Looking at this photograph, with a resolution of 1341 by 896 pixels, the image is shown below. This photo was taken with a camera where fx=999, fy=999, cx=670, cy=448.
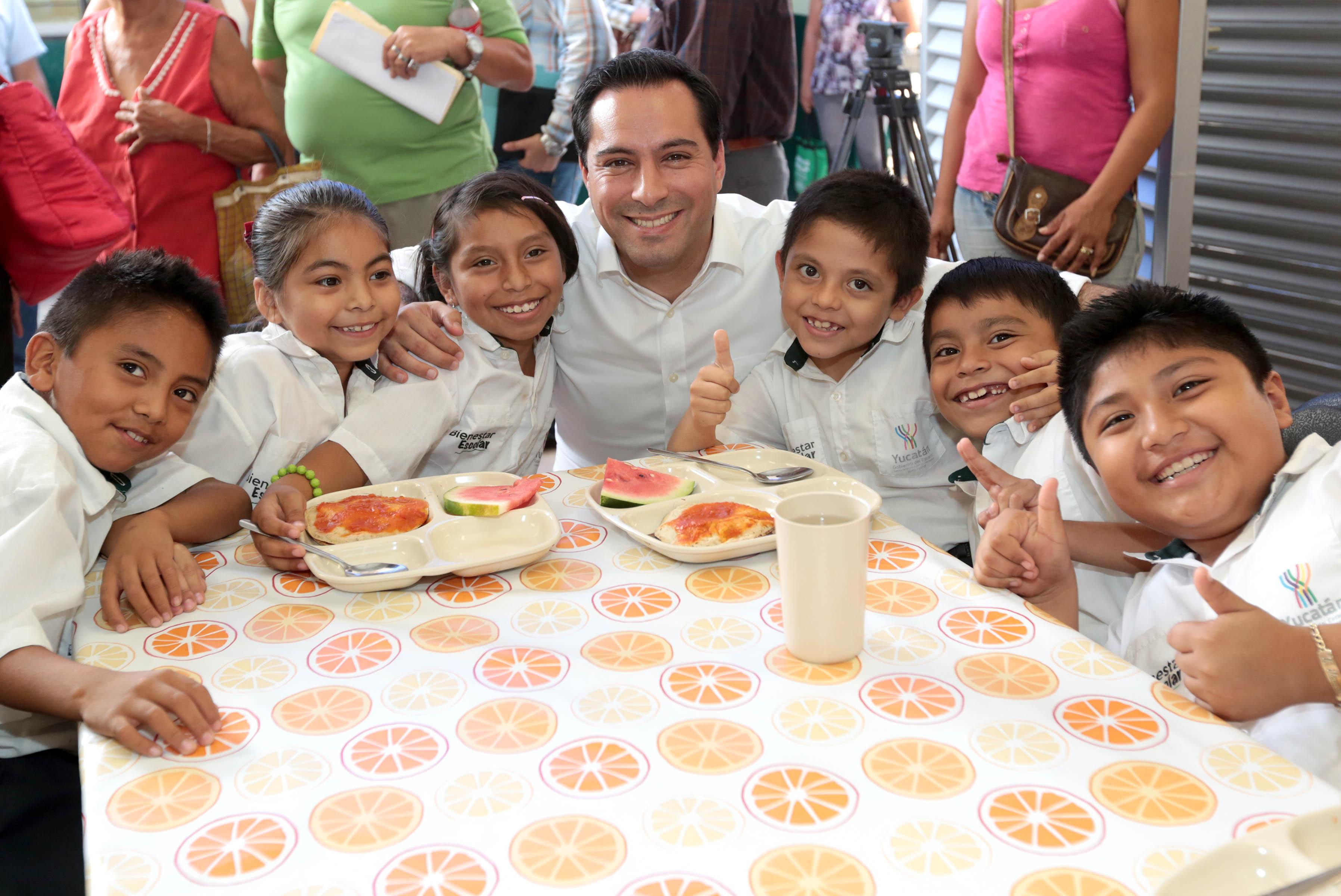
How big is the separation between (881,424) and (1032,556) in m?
0.76

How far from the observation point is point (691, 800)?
32.9 inches

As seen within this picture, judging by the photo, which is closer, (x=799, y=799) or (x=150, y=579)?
(x=799, y=799)

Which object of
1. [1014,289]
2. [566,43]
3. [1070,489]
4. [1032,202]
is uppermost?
[566,43]

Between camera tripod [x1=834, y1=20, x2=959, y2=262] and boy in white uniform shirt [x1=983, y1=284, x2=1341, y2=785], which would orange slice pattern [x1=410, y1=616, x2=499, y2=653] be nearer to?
boy in white uniform shirt [x1=983, y1=284, x2=1341, y2=785]

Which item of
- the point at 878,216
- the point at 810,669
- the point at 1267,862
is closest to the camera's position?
the point at 1267,862

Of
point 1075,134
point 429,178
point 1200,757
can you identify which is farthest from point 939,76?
point 1200,757

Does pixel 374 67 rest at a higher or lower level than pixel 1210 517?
higher

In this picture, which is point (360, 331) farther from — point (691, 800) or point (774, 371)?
point (691, 800)

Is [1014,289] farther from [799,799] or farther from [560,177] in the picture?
[560,177]

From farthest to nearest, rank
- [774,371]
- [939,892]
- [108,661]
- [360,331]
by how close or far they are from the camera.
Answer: [774,371] < [360,331] < [108,661] < [939,892]

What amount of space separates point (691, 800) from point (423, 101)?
96.2 inches

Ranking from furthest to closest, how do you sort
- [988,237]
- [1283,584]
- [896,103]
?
1. [896,103]
2. [988,237]
3. [1283,584]

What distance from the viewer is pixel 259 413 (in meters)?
1.78

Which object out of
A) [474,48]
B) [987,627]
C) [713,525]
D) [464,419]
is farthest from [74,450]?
[474,48]
